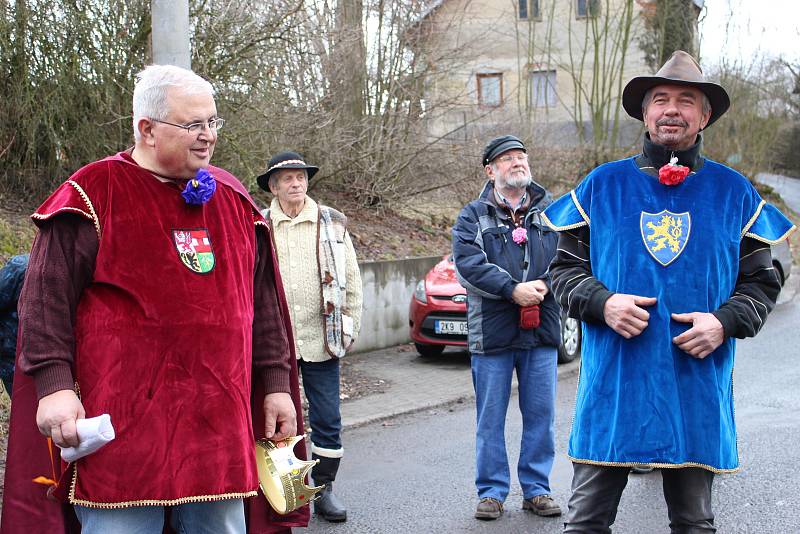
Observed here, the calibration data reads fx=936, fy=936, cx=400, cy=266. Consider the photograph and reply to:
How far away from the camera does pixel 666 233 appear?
328 centimetres

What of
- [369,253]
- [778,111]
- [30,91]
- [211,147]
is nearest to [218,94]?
[30,91]

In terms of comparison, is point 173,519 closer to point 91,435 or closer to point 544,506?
point 91,435

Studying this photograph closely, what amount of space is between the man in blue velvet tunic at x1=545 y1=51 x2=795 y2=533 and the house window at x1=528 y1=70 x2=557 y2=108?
1686cm

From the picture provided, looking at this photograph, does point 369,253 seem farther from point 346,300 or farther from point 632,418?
point 632,418

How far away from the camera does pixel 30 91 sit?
944 centimetres

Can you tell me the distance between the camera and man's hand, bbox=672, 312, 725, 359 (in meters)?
3.16

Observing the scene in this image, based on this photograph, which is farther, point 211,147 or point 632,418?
point 632,418

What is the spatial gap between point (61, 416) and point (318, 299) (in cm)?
272

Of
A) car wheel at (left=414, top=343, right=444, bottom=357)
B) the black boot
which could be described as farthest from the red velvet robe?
car wheel at (left=414, top=343, right=444, bottom=357)

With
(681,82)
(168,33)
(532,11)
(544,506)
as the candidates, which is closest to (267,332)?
Answer: (681,82)

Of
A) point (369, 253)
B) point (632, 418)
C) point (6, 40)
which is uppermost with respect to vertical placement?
point (6, 40)

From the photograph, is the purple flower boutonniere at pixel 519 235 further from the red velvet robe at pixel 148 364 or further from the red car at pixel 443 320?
the red car at pixel 443 320

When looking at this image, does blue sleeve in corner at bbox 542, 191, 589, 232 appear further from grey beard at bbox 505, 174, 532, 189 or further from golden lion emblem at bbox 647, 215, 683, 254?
grey beard at bbox 505, 174, 532, 189

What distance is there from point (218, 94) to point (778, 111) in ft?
88.1
